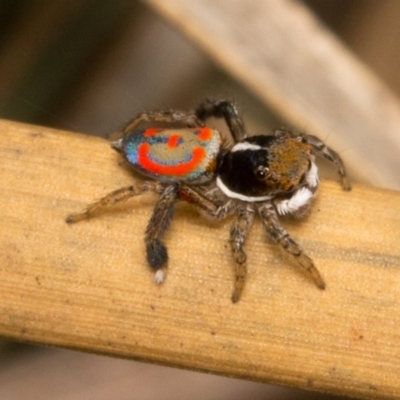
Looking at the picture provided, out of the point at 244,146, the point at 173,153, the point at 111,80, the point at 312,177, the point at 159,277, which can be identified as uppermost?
the point at 312,177

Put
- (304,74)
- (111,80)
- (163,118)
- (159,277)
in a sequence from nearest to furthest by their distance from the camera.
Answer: (159,277) < (163,118) < (304,74) < (111,80)

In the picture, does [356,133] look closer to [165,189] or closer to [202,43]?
[202,43]

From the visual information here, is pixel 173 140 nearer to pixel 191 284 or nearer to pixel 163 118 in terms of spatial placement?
pixel 163 118

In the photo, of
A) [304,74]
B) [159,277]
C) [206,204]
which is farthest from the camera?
[304,74]

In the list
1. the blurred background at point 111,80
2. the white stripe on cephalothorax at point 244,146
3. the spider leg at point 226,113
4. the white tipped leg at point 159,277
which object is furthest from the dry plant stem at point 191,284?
the blurred background at point 111,80

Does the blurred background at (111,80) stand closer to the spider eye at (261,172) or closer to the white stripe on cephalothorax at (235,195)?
the white stripe on cephalothorax at (235,195)

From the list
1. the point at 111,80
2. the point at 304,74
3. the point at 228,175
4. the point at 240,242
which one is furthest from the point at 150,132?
the point at 111,80
